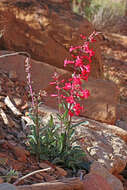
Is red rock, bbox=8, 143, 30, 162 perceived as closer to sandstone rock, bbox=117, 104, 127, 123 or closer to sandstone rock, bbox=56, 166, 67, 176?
sandstone rock, bbox=56, 166, 67, 176

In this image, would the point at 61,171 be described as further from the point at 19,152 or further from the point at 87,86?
the point at 87,86

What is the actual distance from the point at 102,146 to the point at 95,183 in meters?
0.98

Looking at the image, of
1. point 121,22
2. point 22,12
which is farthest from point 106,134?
point 121,22

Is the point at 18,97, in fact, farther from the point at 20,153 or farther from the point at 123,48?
the point at 123,48

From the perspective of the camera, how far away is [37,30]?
16.1 ft

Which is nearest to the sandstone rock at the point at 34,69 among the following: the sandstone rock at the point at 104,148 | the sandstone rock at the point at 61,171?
the sandstone rock at the point at 104,148

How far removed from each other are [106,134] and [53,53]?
192 centimetres

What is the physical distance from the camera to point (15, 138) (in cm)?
290

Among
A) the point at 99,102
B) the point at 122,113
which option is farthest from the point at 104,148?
the point at 122,113

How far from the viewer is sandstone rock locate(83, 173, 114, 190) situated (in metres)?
2.43

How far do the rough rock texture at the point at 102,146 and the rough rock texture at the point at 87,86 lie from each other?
0.63 meters

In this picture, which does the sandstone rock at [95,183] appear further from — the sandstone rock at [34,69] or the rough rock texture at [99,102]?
the sandstone rock at [34,69]

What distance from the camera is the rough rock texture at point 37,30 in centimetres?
485

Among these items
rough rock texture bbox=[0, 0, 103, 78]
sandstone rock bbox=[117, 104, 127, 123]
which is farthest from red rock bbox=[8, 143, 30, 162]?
sandstone rock bbox=[117, 104, 127, 123]
